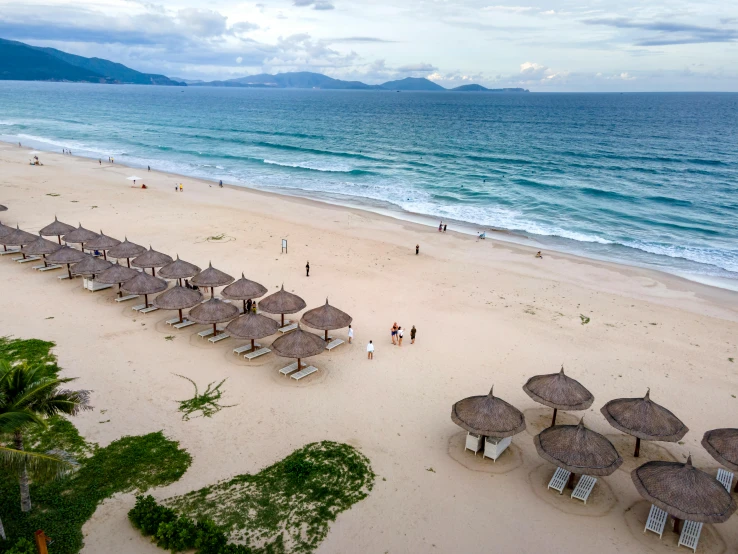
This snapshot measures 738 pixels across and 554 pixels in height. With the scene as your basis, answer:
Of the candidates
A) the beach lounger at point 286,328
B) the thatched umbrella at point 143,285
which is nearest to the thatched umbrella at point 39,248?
the thatched umbrella at point 143,285

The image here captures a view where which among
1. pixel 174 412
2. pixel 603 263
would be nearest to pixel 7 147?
pixel 174 412

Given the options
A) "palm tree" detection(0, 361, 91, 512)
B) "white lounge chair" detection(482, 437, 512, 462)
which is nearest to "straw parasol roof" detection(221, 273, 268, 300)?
"palm tree" detection(0, 361, 91, 512)

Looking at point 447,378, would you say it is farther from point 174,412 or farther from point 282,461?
point 174,412

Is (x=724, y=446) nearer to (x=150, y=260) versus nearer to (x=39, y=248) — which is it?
(x=150, y=260)

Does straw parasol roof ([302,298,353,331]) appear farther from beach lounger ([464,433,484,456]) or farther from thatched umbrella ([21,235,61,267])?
thatched umbrella ([21,235,61,267])

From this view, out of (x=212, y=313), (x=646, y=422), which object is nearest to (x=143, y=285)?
(x=212, y=313)

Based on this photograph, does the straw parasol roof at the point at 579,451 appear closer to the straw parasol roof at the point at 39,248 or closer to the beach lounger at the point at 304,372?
the beach lounger at the point at 304,372

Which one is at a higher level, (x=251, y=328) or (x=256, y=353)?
(x=251, y=328)
